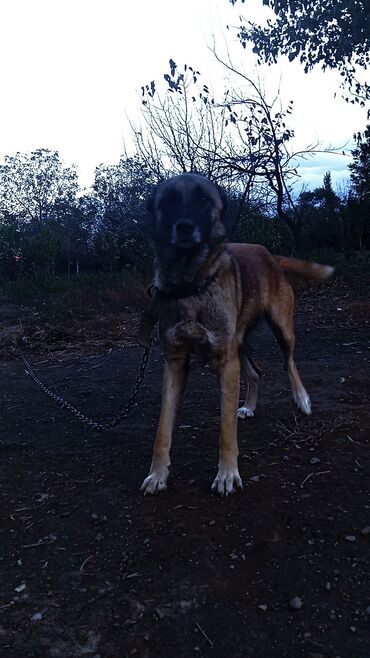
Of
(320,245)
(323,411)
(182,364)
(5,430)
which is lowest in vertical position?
(5,430)

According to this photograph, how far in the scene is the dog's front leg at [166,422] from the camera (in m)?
3.32

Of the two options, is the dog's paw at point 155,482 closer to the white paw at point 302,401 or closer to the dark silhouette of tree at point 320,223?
the white paw at point 302,401

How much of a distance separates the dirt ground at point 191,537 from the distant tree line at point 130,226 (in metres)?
6.87

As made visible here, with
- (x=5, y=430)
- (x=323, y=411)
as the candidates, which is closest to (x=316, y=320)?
(x=323, y=411)

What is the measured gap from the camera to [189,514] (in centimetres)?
304

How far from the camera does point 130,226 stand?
13258 millimetres

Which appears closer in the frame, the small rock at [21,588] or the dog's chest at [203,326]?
the small rock at [21,588]

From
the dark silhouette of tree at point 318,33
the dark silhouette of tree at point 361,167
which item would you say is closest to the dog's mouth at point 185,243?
the dark silhouette of tree at point 318,33

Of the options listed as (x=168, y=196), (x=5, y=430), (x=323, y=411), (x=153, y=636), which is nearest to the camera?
(x=153, y=636)

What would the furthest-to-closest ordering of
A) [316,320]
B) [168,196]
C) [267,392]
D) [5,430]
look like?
[316,320], [267,392], [5,430], [168,196]

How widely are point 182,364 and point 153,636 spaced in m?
1.65

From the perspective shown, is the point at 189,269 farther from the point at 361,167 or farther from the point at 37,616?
the point at 361,167

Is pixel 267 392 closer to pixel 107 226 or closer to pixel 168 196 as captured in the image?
pixel 168 196

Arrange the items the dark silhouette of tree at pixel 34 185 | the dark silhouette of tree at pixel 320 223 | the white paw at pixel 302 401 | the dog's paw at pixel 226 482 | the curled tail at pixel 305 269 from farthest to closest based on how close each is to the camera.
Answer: the dark silhouette of tree at pixel 34 185, the dark silhouette of tree at pixel 320 223, the curled tail at pixel 305 269, the white paw at pixel 302 401, the dog's paw at pixel 226 482
